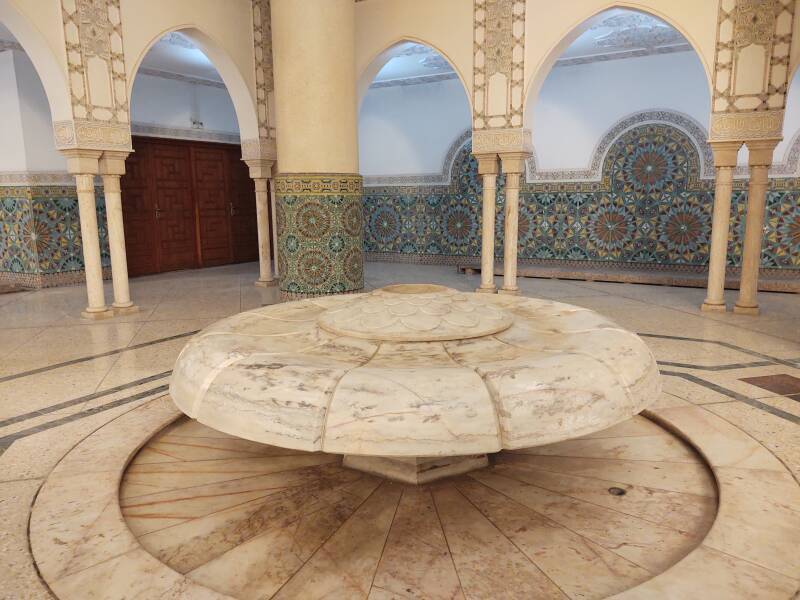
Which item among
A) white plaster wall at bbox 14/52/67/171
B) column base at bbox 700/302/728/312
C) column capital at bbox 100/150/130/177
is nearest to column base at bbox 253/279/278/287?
column capital at bbox 100/150/130/177

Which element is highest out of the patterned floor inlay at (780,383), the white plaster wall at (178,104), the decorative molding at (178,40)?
the decorative molding at (178,40)

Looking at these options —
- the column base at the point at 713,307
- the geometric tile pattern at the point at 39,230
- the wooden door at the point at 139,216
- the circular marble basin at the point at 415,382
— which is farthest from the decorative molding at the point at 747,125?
the geometric tile pattern at the point at 39,230

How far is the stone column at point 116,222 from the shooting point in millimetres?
5332

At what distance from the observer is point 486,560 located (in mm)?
1696

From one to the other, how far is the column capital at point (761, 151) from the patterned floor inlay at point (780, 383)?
8.29 ft

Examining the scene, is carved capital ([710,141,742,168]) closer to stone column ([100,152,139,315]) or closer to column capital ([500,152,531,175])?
column capital ([500,152,531,175])

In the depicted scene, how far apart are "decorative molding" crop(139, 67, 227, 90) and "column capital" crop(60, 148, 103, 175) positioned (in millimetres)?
3482

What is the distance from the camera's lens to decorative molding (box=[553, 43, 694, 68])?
7.23 metres

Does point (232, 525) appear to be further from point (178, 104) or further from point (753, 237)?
point (178, 104)

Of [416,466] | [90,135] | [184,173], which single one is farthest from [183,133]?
[416,466]

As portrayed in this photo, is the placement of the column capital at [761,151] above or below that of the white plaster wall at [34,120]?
below

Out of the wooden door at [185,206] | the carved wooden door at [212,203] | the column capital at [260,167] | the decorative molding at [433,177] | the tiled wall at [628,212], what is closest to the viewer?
the column capital at [260,167]

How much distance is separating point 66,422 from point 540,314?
2.23 m

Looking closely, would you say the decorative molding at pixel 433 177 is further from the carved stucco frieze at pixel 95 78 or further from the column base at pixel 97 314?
the column base at pixel 97 314
